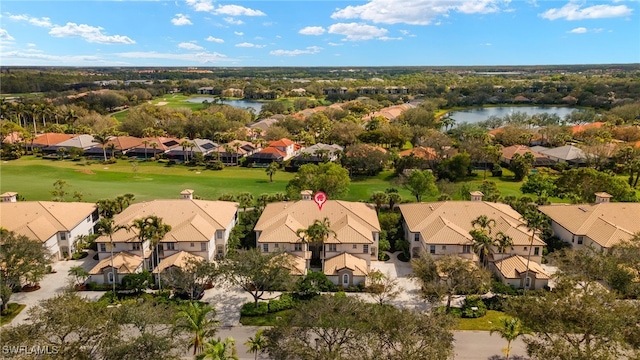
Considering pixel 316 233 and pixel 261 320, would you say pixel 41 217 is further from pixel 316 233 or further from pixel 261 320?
pixel 316 233

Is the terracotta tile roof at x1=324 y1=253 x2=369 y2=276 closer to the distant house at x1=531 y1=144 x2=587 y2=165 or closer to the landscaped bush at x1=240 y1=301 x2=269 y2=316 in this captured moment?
the landscaped bush at x1=240 y1=301 x2=269 y2=316

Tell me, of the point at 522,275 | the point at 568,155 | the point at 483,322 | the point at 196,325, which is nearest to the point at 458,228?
the point at 522,275

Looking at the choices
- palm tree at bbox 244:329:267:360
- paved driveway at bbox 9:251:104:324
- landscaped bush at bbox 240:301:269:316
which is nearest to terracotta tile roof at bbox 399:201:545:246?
landscaped bush at bbox 240:301:269:316

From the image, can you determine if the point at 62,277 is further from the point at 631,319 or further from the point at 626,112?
the point at 626,112

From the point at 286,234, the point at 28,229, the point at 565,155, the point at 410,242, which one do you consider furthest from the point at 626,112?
the point at 28,229

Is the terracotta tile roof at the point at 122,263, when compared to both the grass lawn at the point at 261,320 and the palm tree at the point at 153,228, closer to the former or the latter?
the palm tree at the point at 153,228

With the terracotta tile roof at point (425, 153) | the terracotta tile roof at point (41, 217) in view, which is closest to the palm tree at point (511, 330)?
the terracotta tile roof at point (41, 217)
